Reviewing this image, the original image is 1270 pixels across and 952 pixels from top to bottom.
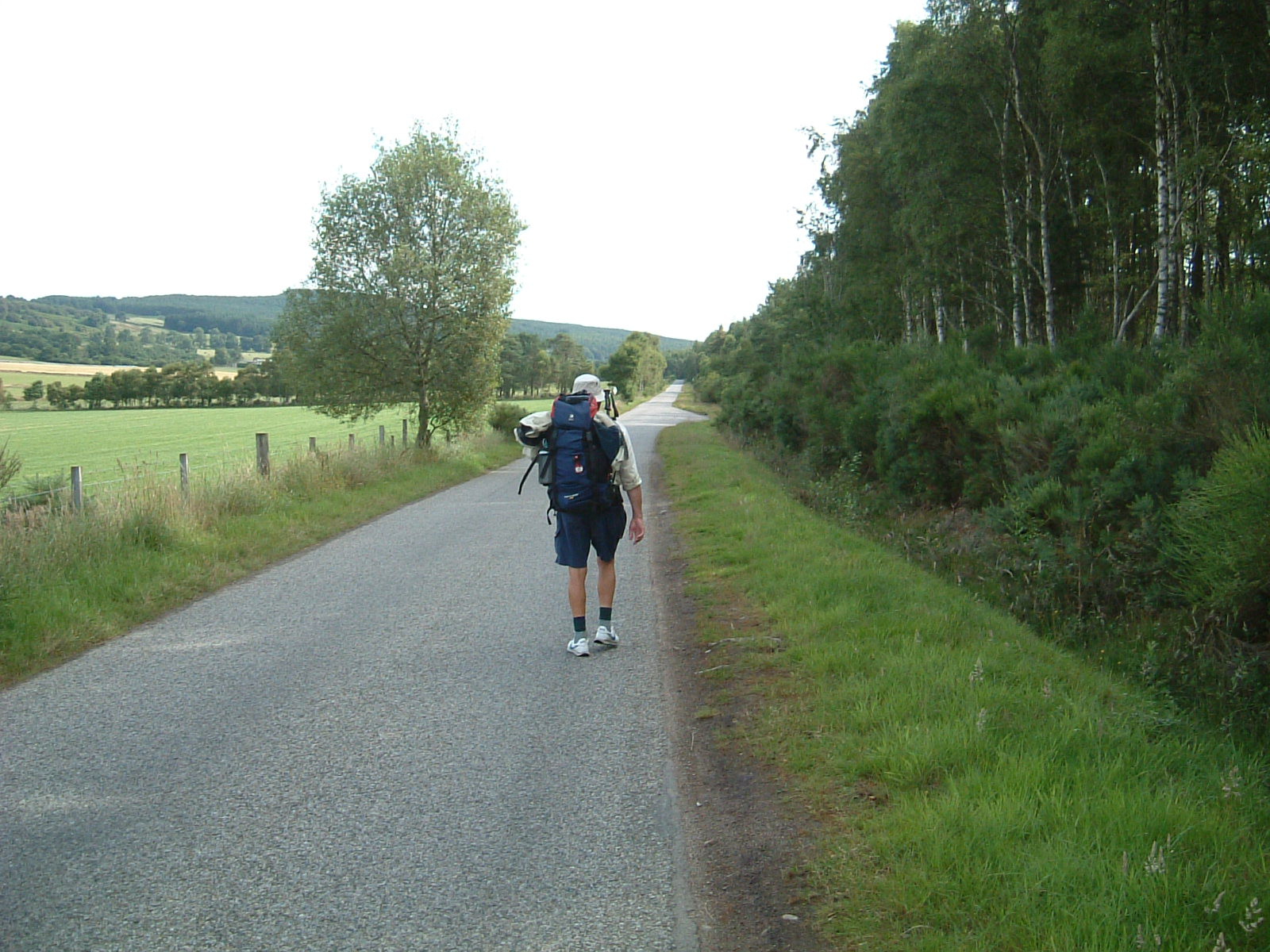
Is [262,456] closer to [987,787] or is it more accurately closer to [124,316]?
[987,787]

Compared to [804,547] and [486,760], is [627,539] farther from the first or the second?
[486,760]

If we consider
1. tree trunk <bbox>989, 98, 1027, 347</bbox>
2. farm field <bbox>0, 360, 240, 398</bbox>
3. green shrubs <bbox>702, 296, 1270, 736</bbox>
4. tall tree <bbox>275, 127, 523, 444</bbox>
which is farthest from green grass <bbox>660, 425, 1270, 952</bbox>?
farm field <bbox>0, 360, 240, 398</bbox>

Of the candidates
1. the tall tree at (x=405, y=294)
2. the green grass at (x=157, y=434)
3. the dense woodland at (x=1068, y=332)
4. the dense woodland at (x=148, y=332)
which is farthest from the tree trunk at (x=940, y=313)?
the dense woodland at (x=148, y=332)

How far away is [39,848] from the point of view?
388 centimetres

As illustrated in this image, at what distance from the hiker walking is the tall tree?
19.7 metres

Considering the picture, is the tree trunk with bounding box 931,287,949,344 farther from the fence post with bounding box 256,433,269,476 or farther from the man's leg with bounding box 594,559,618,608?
the man's leg with bounding box 594,559,618,608

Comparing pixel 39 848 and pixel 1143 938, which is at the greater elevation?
pixel 1143 938

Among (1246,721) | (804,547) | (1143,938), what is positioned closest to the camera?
(1143,938)

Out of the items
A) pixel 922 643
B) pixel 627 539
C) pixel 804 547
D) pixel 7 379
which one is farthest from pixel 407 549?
pixel 7 379

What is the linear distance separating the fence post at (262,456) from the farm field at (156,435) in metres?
1.64

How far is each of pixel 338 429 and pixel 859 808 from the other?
178ft

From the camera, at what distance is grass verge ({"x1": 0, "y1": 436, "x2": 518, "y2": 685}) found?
7344 millimetres

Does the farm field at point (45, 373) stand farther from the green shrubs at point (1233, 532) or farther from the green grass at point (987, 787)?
the green shrubs at point (1233, 532)

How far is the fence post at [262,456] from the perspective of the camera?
16703 mm
